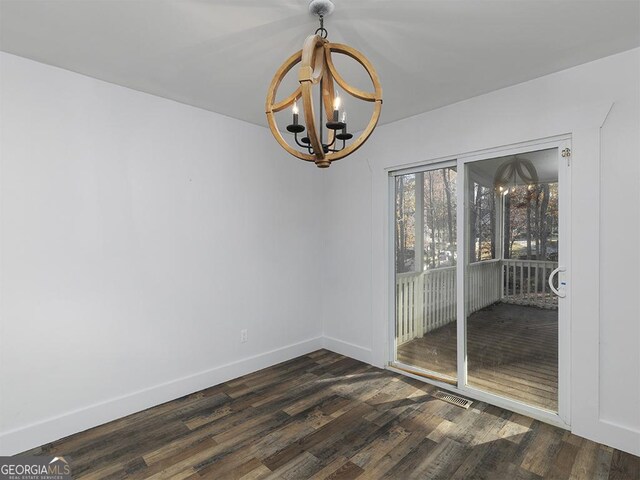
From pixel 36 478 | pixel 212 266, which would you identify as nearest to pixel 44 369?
pixel 36 478

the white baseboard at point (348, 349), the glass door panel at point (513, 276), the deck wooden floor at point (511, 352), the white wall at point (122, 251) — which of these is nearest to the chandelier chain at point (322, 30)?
the white wall at point (122, 251)

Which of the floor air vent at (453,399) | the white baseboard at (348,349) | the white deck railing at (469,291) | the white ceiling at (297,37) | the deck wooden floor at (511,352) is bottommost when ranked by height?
the floor air vent at (453,399)

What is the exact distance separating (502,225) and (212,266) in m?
2.58

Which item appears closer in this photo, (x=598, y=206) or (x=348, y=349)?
(x=598, y=206)

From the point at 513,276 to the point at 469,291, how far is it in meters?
0.38

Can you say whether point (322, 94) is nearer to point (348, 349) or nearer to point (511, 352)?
point (511, 352)

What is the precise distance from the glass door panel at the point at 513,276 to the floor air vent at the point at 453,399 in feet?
0.58

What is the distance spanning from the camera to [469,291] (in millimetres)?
3025

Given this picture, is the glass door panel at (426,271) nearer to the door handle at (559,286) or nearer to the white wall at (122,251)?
the door handle at (559,286)

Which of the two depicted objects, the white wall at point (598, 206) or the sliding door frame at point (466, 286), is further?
the sliding door frame at point (466, 286)

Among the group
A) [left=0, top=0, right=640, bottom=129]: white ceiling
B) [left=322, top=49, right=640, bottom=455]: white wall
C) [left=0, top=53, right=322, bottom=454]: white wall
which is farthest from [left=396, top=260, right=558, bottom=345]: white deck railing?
[left=0, top=0, right=640, bottom=129]: white ceiling

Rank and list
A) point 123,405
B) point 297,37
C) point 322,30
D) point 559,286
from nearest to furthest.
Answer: point 322,30, point 297,37, point 559,286, point 123,405

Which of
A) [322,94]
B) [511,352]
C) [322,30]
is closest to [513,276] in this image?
[511,352]

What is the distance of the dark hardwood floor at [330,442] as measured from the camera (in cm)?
204
